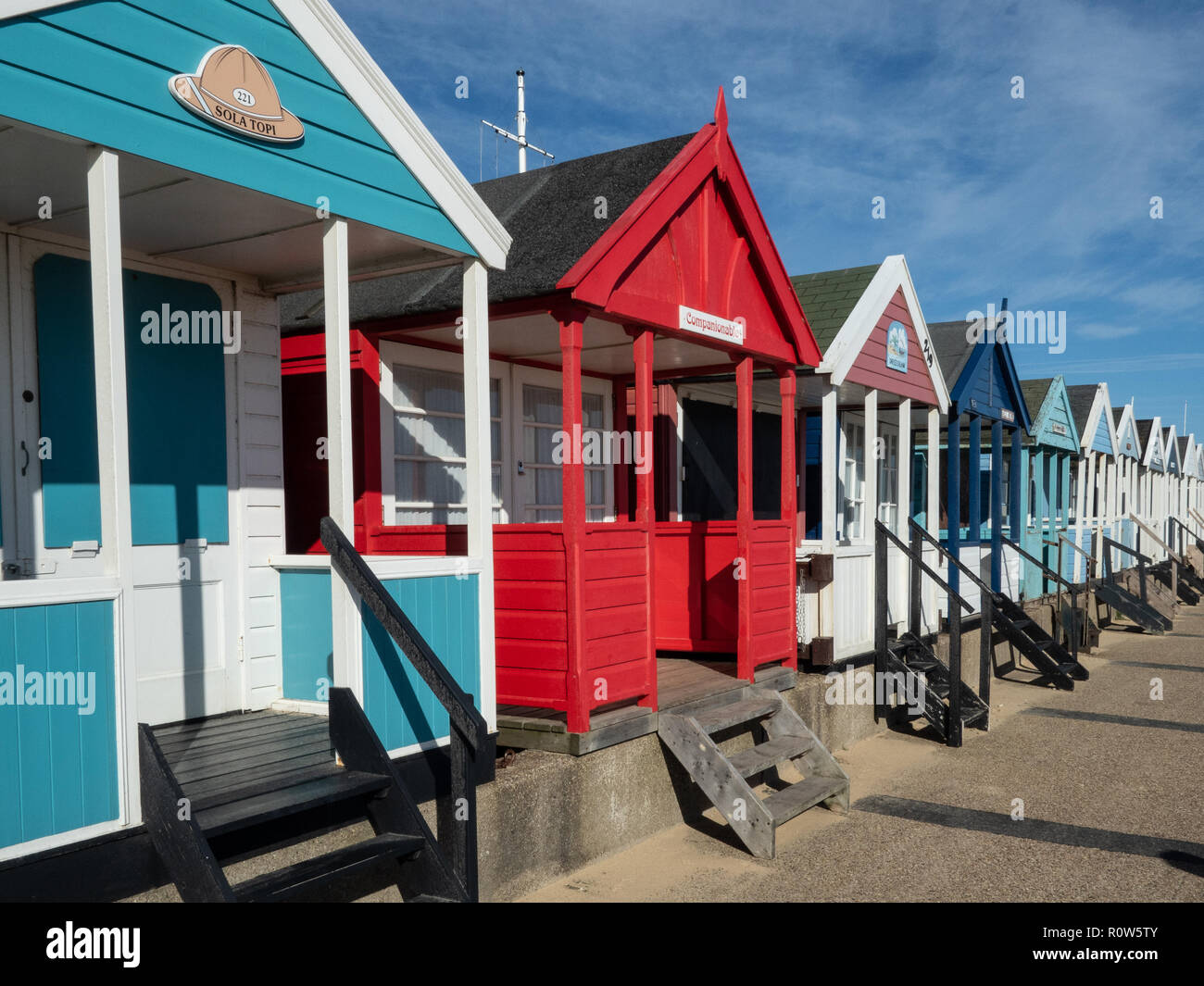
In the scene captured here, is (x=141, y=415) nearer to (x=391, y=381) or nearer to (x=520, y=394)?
(x=391, y=381)

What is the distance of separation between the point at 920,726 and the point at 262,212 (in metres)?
7.89

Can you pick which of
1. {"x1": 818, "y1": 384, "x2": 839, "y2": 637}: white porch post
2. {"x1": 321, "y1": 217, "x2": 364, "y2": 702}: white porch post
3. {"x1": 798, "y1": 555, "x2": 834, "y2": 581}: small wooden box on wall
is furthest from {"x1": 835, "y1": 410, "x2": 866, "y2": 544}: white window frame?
{"x1": 321, "y1": 217, "x2": 364, "y2": 702}: white porch post

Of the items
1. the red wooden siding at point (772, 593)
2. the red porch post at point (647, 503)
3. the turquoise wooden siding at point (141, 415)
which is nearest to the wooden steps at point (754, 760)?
the red porch post at point (647, 503)

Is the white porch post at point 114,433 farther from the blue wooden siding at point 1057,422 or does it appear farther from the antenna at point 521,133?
the blue wooden siding at point 1057,422

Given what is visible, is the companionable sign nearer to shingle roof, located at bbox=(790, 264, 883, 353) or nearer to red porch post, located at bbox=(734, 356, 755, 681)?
red porch post, located at bbox=(734, 356, 755, 681)

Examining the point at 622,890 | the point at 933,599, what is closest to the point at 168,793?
the point at 622,890

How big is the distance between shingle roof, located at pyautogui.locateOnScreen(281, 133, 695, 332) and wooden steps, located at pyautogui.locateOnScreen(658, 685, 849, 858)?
2.84 m

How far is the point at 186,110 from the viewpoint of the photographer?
3828 mm

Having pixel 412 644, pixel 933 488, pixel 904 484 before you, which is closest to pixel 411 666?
pixel 412 644

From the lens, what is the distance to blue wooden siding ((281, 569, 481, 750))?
4.65 metres

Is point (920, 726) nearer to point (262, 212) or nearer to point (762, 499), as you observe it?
point (762, 499)

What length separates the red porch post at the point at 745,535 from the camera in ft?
24.1
